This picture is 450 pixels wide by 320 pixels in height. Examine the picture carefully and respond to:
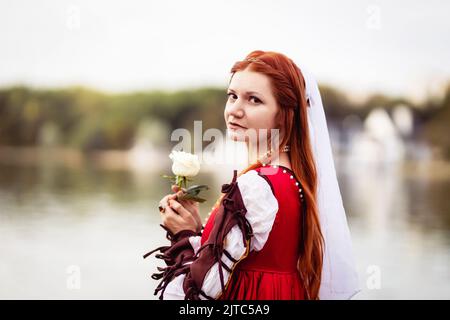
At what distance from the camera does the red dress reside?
1.14m

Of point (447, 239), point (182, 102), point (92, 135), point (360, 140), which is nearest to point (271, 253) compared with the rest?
point (447, 239)

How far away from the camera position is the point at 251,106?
1.18 meters

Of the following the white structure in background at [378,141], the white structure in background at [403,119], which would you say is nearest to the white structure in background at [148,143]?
the white structure in background at [378,141]

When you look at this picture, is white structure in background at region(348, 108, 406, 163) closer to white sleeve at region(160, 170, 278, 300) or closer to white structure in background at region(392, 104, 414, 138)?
white structure in background at region(392, 104, 414, 138)

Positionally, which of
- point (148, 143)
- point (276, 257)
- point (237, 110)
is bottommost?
point (148, 143)

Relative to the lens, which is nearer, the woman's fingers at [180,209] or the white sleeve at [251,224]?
the white sleeve at [251,224]

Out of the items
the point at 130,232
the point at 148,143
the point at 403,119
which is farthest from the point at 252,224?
the point at 148,143

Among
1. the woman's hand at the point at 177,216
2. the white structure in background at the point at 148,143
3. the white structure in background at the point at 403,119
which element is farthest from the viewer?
the white structure in background at the point at 148,143

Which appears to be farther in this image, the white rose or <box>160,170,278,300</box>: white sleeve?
the white rose

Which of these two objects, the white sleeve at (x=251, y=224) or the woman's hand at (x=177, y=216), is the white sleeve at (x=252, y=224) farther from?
the woman's hand at (x=177, y=216)

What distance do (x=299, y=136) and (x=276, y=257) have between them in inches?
9.6

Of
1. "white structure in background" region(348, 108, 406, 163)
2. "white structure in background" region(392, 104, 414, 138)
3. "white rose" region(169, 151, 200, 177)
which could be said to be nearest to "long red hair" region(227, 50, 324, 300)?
"white rose" region(169, 151, 200, 177)

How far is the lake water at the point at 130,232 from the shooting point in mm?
4664

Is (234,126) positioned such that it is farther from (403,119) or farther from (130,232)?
(403,119)
